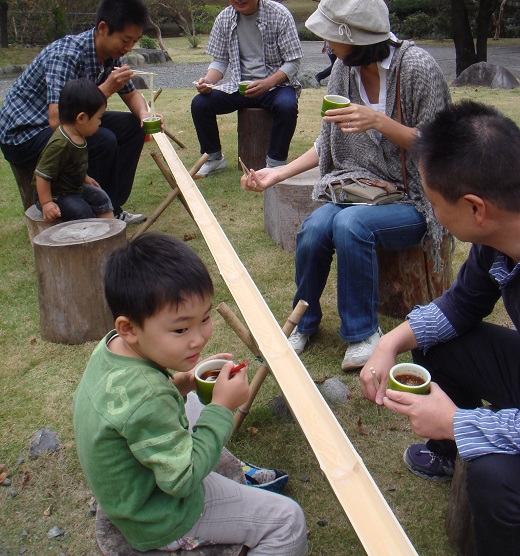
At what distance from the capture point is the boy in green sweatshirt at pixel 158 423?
1677 millimetres

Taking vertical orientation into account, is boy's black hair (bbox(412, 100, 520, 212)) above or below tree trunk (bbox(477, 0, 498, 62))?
above

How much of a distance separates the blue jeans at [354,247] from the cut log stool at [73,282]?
1.21 metres

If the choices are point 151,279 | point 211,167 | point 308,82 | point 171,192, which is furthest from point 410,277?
point 308,82

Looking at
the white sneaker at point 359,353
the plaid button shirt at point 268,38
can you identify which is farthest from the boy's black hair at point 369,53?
the plaid button shirt at point 268,38

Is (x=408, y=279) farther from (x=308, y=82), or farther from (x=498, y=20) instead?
(x=498, y=20)

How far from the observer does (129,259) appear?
182 centimetres

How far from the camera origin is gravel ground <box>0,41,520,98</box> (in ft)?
48.9

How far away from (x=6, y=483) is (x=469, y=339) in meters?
2.02

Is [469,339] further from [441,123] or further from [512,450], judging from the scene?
[441,123]

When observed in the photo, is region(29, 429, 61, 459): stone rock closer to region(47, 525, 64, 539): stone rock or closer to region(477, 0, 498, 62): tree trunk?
region(47, 525, 64, 539): stone rock

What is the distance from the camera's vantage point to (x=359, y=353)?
11.0ft

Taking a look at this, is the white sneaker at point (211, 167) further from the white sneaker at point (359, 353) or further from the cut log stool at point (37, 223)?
the white sneaker at point (359, 353)

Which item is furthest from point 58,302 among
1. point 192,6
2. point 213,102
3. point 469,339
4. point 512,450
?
point 192,6

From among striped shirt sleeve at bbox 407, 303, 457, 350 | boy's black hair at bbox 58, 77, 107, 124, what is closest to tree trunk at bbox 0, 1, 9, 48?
boy's black hair at bbox 58, 77, 107, 124
